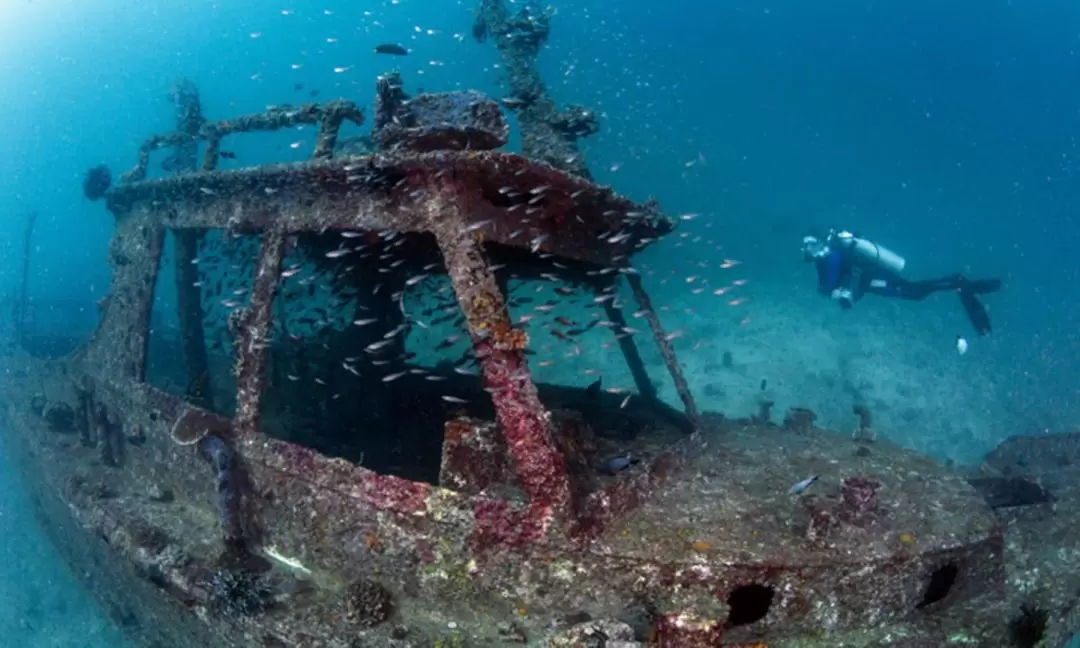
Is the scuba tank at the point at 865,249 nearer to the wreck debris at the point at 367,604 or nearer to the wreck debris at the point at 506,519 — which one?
the wreck debris at the point at 506,519

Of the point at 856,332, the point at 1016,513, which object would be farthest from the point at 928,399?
the point at 1016,513

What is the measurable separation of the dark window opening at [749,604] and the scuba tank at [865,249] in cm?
1656

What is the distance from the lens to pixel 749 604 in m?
4.43

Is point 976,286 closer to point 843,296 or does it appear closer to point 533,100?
point 843,296

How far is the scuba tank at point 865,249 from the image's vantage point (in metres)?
18.7

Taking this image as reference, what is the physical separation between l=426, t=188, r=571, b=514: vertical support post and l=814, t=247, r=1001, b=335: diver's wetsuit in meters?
15.9

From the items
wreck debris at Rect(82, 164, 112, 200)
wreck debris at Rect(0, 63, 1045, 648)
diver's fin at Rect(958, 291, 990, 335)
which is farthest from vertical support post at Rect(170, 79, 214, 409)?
diver's fin at Rect(958, 291, 990, 335)

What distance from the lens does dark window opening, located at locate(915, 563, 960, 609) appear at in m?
4.73

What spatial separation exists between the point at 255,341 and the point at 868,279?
1888cm

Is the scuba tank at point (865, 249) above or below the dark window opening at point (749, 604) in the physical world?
below

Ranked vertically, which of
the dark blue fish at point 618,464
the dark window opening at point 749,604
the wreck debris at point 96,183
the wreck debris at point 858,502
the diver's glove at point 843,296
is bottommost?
the diver's glove at point 843,296

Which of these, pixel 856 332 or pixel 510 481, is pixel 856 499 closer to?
pixel 510 481

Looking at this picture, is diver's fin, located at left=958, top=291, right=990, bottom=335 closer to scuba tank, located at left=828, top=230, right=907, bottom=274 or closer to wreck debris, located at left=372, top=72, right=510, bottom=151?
scuba tank, located at left=828, top=230, right=907, bottom=274

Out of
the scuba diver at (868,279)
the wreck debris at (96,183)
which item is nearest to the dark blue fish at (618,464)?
the wreck debris at (96,183)
